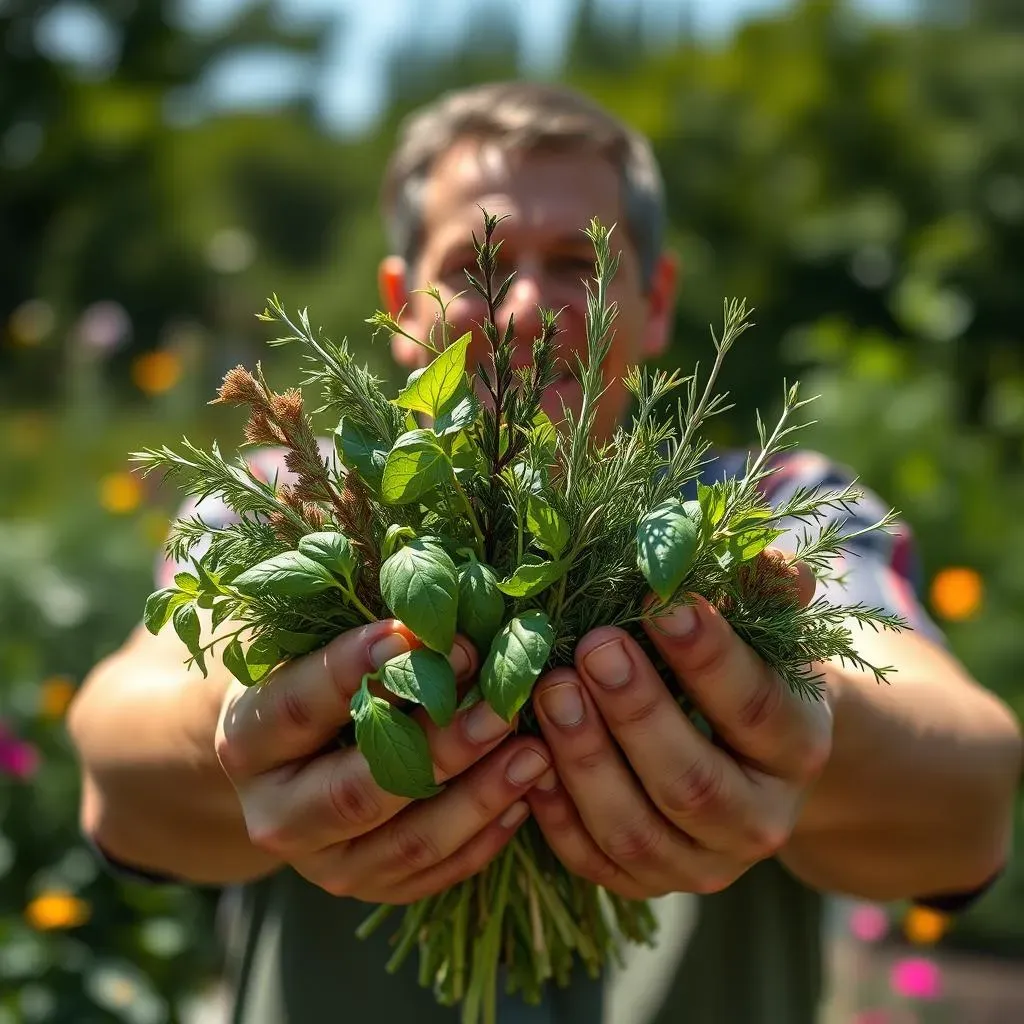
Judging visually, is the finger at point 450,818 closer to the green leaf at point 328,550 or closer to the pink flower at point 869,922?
the green leaf at point 328,550

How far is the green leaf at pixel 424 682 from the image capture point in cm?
92

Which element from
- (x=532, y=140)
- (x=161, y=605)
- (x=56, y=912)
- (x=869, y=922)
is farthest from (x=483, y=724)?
(x=869, y=922)

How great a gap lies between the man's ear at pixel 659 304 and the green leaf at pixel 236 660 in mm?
837

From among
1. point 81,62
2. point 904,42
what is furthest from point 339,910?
point 81,62

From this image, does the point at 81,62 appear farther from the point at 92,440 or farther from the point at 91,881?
the point at 91,881

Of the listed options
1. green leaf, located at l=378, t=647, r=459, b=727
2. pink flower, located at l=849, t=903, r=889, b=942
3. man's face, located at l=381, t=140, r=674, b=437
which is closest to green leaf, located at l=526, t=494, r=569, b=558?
green leaf, located at l=378, t=647, r=459, b=727

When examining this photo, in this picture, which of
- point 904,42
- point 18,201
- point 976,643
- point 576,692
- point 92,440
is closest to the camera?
point 576,692

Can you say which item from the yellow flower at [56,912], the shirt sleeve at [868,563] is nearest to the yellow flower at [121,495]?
the yellow flower at [56,912]

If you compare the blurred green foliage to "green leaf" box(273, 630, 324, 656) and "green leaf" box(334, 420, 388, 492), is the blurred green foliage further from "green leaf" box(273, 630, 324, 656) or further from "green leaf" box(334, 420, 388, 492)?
"green leaf" box(334, 420, 388, 492)

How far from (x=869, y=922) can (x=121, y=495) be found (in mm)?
2362

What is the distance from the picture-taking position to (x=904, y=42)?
8758mm

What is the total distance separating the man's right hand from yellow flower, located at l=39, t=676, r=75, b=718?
2.03 m

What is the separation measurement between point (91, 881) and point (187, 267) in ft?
46.6

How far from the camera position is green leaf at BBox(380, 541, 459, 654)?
905 mm
